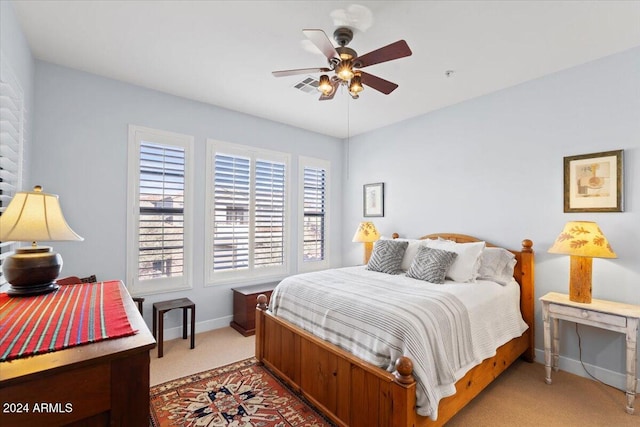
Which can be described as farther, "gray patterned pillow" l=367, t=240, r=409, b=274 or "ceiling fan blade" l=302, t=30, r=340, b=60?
"gray patterned pillow" l=367, t=240, r=409, b=274

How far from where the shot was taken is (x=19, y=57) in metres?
2.30

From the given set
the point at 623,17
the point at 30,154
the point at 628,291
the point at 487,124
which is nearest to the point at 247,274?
the point at 30,154

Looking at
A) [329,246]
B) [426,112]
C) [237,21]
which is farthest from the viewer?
[329,246]

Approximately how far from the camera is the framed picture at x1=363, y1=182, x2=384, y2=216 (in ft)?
15.1

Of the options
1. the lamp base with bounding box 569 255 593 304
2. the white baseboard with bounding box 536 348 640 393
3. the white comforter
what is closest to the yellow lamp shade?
the lamp base with bounding box 569 255 593 304

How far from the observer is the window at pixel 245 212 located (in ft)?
12.6

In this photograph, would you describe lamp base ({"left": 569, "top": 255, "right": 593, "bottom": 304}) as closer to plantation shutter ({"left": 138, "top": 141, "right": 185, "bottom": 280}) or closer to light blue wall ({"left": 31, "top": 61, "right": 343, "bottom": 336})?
light blue wall ({"left": 31, "top": 61, "right": 343, "bottom": 336})

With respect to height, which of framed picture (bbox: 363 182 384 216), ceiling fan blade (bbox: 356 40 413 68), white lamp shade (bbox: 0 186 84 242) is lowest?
white lamp shade (bbox: 0 186 84 242)

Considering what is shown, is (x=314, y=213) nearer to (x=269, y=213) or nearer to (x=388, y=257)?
(x=269, y=213)

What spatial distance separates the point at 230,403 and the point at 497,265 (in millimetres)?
2711

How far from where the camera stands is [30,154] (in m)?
2.73

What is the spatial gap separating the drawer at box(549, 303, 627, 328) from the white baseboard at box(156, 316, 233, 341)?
350 cm

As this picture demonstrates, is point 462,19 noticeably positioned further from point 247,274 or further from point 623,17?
point 247,274

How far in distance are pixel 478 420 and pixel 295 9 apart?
313cm
